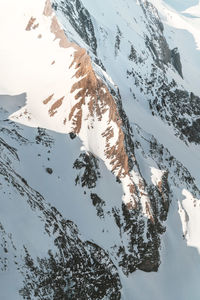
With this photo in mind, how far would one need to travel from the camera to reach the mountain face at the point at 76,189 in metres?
24.0

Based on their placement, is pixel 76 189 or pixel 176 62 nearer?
pixel 76 189

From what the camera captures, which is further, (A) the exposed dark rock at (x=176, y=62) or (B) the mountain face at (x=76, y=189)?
(A) the exposed dark rock at (x=176, y=62)

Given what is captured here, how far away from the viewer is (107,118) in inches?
1650

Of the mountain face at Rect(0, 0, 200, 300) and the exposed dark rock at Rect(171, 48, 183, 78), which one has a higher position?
the exposed dark rock at Rect(171, 48, 183, 78)

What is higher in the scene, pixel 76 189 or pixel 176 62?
pixel 176 62

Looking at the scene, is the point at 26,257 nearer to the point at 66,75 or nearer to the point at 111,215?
the point at 111,215

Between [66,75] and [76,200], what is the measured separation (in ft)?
65.3

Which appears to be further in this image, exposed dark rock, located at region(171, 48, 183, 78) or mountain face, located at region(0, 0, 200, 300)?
exposed dark rock, located at region(171, 48, 183, 78)

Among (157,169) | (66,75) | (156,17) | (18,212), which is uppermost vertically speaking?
(156,17)

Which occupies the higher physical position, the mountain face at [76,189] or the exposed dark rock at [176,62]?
the exposed dark rock at [176,62]

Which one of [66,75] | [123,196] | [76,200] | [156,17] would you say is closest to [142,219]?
[123,196]

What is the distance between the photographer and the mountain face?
24.0 meters

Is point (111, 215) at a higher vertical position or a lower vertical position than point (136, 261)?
higher

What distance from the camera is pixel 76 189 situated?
3878 centimetres
